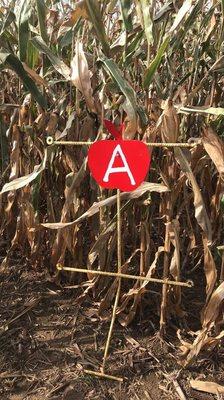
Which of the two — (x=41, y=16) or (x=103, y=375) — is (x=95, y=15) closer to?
(x=41, y=16)

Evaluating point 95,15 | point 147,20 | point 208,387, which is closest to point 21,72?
point 95,15

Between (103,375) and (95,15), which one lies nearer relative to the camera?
(95,15)

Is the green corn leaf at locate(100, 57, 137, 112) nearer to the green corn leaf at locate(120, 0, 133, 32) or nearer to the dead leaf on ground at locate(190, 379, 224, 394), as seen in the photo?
the green corn leaf at locate(120, 0, 133, 32)

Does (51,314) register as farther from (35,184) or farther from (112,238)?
(35,184)

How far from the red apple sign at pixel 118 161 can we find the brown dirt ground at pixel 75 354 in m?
0.66

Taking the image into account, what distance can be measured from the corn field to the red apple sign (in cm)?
9

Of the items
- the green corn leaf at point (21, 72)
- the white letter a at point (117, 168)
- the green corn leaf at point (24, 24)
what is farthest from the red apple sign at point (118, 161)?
the green corn leaf at point (24, 24)

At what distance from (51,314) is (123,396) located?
47 centimetres

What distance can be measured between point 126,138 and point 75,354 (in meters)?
0.78

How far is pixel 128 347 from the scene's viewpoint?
1.65 meters

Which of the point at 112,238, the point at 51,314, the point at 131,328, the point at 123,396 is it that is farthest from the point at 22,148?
the point at 123,396

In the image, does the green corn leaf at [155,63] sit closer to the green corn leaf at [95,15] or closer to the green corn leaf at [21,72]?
the green corn leaf at [95,15]

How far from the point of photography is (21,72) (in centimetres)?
156

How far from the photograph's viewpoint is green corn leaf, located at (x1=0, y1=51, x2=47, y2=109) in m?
1.50
